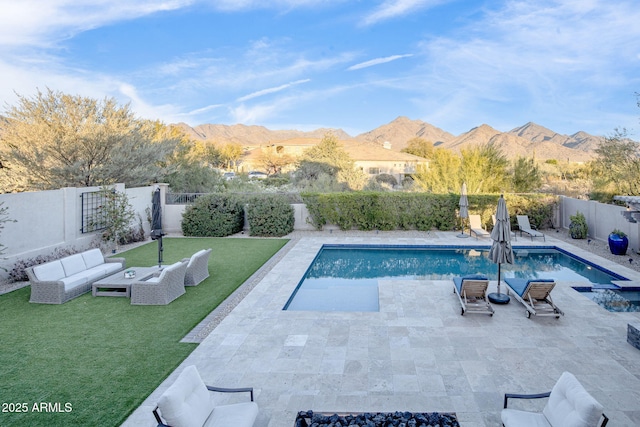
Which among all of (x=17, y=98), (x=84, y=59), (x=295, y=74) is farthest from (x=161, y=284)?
(x=295, y=74)

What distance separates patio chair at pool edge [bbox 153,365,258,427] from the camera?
2939 millimetres

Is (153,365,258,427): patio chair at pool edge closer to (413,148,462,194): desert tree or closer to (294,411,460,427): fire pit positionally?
(294,411,460,427): fire pit

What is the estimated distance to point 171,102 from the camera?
43.7 metres

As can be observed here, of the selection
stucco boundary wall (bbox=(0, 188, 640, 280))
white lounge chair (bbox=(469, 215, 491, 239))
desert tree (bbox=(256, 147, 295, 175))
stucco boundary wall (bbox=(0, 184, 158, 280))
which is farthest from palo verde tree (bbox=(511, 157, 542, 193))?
desert tree (bbox=(256, 147, 295, 175))

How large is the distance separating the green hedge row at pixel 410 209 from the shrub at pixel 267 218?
1.64 meters

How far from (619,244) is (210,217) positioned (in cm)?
1543

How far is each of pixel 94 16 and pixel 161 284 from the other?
16.4 metres

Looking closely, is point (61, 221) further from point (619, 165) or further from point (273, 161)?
point (273, 161)

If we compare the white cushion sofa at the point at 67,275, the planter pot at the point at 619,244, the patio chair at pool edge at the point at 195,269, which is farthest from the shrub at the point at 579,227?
the white cushion sofa at the point at 67,275

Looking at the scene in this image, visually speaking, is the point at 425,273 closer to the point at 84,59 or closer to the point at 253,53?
the point at 84,59

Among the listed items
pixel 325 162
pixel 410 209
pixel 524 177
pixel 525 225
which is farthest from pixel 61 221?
pixel 325 162

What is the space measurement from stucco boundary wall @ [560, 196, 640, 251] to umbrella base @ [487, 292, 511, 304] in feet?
22.4

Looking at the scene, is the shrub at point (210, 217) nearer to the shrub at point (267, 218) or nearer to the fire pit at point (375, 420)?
the shrub at point (267, 218)

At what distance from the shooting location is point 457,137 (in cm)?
10544
